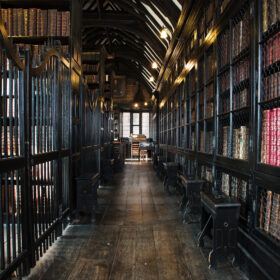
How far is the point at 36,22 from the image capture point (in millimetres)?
3609

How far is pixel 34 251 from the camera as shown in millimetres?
1956

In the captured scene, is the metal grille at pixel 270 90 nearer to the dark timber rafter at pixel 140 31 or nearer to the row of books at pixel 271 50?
the row of books at pixel 271 50

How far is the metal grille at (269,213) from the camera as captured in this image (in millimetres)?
1650

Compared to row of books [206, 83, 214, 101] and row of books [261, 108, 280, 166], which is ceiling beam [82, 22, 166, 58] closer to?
row of books [206, 83, 214, 101]

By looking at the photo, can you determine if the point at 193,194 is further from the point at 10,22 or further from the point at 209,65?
the point at 10,22

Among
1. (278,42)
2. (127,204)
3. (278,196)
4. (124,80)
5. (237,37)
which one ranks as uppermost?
(124,80)

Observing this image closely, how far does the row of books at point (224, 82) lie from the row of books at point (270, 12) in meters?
0.83

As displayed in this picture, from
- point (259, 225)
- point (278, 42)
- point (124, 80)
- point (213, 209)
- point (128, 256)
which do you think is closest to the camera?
point (278, 42)

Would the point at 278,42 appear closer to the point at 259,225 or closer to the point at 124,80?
the point at 259,225

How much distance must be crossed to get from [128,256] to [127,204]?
6.12ft

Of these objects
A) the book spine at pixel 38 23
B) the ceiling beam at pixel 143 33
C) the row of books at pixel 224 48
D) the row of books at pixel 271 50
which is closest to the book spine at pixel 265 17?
the row of books at pixel 271 50

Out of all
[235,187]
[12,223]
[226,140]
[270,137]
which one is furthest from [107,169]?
[270,137]

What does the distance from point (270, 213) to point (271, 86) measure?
930mm

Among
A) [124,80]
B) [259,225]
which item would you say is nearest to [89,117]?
[259,225]
